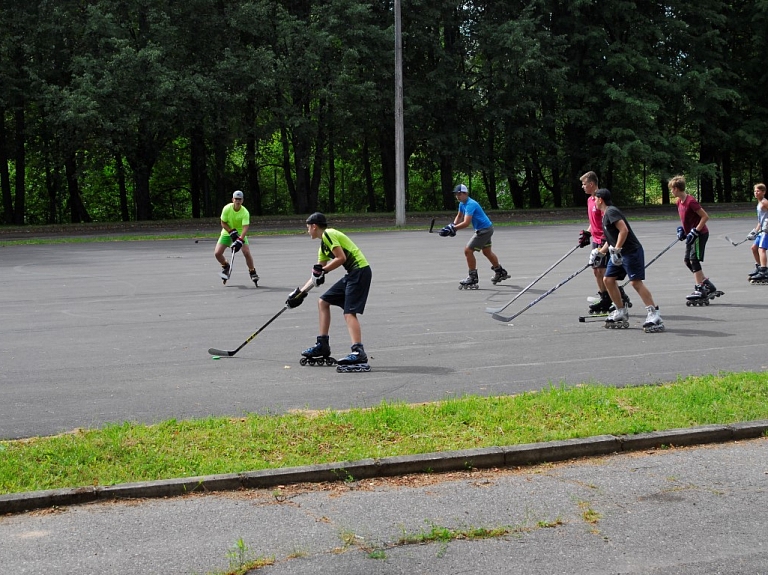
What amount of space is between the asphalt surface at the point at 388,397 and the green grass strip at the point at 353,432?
363 millimetres

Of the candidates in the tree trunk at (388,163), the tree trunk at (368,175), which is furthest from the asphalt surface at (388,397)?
the tree trunk at (368,175)

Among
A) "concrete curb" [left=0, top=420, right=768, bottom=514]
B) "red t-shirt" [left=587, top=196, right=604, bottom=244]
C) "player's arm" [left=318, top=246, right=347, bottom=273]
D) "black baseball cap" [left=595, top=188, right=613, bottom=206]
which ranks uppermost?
"black baseball cap" [left=595, top=188, right=613, bottom=206]

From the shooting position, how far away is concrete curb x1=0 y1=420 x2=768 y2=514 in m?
5.61

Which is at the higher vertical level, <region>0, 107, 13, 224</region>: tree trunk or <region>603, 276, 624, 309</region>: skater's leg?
<region>0, 107, 13, 224</region>: tree trunk

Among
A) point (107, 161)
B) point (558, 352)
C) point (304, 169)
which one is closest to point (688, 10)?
point (304, 169)

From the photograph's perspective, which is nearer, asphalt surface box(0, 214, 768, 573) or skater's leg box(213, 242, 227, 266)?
asphalt surface box(0, 214, 768, 573)

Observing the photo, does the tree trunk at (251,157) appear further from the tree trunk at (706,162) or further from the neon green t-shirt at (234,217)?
the tree trunk at (706,162)

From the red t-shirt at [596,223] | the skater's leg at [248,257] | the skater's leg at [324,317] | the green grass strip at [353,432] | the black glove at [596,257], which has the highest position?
the red t-shirt at [596,223]

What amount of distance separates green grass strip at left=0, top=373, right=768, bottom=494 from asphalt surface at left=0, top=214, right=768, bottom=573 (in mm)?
363

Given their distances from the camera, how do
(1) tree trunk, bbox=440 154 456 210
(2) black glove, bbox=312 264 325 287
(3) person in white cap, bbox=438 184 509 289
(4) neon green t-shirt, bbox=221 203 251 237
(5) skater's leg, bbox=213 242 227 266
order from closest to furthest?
(2) black glove, bbox=312 264 325 287, (3) person in white cap, bbox=438 184 509 289, (5) skater's leg, bbox=213 242 227 266, (4) neon green t-shirt, bbox=221 203 251 237, (1) tree trunk, bbox=440 154 456 210

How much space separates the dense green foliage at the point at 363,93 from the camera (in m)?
37.4

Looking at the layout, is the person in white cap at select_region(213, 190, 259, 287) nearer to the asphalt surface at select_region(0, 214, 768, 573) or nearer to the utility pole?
the asphalt surface at select_region(0, 214, 768, 573)

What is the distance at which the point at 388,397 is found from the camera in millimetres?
8234

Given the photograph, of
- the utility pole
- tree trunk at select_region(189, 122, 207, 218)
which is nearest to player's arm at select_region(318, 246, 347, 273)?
the utility pole
